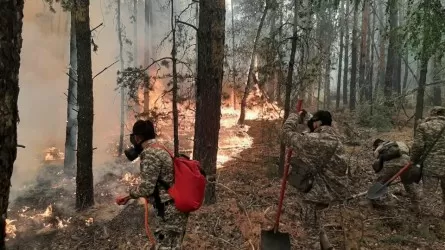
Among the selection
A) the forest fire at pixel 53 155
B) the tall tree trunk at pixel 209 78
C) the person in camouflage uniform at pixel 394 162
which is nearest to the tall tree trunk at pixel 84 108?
the tall tree trunk at pixel 209 78

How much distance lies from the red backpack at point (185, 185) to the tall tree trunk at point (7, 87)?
6.83 ft

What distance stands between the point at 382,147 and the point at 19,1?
6.68m

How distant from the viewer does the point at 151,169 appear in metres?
4.41

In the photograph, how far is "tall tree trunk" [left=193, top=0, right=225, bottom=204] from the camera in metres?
7.19

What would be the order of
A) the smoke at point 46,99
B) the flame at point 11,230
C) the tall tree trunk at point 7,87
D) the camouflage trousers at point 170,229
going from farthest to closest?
1. the smoke at point 46,99
2. the flame at point 11,230
3. the camouflage trousers at point 170,229
4. the tall tree trunk at point 7,87

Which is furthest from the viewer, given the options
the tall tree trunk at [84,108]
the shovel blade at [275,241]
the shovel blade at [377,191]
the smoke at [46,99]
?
the smoke at [46,99]

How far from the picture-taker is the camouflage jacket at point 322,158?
5.87 m

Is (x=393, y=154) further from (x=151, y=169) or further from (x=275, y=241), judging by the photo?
(x=151, y=169)

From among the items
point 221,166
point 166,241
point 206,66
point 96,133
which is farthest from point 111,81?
point 166,241

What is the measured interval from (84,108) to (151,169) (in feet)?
16.8

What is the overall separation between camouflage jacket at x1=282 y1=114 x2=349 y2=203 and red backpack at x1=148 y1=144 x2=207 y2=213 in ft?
6.79

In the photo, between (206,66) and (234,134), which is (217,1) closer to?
(206,66)

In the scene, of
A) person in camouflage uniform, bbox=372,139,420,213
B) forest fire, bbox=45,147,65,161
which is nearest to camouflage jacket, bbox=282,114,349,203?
person in camouflage uniform, bbox=372,139,420,213

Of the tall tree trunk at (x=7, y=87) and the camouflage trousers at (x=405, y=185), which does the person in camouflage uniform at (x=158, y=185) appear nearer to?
the tall tree trunk at (x=7, y=87)
